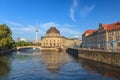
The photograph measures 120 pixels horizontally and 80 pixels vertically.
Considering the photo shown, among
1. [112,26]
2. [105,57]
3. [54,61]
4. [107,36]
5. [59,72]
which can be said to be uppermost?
[112,26]

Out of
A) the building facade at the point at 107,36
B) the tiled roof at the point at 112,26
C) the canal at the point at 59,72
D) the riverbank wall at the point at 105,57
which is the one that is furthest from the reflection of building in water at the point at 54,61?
the tiled roof at the point at 112,26

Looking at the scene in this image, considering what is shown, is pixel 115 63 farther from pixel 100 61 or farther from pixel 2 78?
pixel 2 78

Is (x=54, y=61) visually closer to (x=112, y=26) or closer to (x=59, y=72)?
(x=59, y=72)

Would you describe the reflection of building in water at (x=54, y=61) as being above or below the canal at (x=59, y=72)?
above

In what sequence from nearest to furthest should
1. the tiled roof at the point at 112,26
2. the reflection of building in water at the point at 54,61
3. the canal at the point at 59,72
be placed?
the canal at the point at 59,72, the reflection of building in water at the point at 54,61, the tiled roof at the point at 112,26

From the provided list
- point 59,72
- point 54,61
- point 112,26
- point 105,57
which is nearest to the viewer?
point 59,72

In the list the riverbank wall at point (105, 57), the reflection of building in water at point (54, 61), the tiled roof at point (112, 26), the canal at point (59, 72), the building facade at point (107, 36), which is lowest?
the canal at point (59, 72)

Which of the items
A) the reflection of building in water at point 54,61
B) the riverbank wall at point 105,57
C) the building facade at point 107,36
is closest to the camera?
the riverbank wall at point 105,57

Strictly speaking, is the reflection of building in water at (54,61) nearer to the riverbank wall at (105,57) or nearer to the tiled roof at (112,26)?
the riverbank wall at (105,57)

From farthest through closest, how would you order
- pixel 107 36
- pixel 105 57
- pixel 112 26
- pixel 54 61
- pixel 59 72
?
pixel 112 26
pixel 107 36
pixel 54 61
pixel 105 57
pixel 59 72

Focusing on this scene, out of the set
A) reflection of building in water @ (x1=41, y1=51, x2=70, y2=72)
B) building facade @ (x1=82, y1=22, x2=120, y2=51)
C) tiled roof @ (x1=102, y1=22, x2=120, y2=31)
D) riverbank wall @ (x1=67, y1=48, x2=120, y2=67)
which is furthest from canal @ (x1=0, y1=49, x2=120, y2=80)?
tiled roof @ (x1=102, y1=22, x2=120, y2=31)

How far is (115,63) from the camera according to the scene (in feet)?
173

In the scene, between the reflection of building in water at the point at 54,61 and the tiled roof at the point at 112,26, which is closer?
the reflection of building in water at the point at 54,61

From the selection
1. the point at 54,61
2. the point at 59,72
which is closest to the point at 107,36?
the point at 54,61
